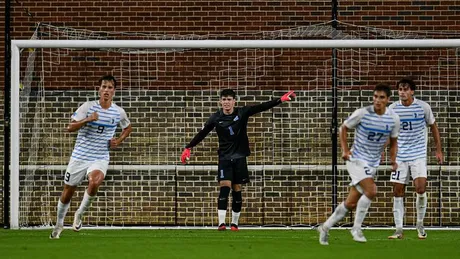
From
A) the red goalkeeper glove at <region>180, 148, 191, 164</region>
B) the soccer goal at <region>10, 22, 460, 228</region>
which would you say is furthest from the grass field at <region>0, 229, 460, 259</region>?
the soccer goal at <region>10, 22, 460, 228</region>

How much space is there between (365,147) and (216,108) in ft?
16.4

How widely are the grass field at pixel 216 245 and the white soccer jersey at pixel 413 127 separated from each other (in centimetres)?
106

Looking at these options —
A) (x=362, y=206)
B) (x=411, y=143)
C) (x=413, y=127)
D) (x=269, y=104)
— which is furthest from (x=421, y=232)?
(x=269, y=104)

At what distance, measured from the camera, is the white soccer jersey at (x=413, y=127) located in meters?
13.9

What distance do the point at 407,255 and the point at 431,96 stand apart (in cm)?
615

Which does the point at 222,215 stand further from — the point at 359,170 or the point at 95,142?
the point at 359,170

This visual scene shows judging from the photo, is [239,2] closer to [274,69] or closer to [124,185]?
[274,69]

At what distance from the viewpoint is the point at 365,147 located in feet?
40.4

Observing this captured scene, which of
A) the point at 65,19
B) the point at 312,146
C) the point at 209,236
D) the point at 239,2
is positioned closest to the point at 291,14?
the point at 239,2

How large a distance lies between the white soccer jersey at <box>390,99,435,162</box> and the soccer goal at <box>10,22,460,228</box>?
272 centimetres

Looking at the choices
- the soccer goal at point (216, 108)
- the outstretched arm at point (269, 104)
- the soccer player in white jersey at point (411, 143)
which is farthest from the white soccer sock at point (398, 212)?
the soccer goal at point (216, 108)

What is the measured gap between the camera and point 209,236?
47.1 feet

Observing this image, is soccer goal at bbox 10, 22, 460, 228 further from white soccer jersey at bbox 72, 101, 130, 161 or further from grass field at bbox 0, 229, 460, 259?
white soccer jersey at bbox 72, 101, 130, 161

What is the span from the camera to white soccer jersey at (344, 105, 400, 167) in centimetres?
1227
